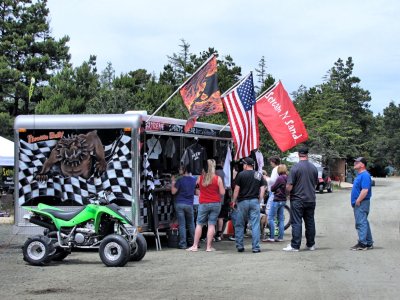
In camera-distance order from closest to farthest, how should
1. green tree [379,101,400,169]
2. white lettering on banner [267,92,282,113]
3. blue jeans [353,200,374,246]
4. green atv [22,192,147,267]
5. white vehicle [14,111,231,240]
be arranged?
green atv [22,192,147,267] < white vehicle [14,111,231,240] < blue jeans [353,200,374,246] < white lettering on banner [267,92,282,113] < green tree [379,101,400,169]

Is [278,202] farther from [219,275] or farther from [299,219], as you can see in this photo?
[219,275]

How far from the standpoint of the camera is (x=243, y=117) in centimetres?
1468

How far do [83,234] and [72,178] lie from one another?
1785 millimetres

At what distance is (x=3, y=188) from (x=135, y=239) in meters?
19.5

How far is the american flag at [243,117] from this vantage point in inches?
570

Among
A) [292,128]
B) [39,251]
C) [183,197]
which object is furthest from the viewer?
[292,128]

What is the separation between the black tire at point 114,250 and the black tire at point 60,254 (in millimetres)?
883

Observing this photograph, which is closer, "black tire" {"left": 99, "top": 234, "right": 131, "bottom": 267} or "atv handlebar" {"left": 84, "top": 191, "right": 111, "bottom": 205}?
"black tire" {"left": 99, "top": 234, "right": 131, "bottom": 267}

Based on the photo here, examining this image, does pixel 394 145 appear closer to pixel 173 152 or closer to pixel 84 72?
pixel 84 72

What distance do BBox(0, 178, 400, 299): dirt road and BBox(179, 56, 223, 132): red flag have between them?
2916 mm

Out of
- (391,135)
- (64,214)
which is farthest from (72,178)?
(391,135)

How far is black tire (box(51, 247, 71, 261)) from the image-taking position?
37.2 feet

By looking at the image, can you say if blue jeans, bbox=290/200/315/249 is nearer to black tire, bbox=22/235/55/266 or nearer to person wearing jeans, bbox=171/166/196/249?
person wearing jeans, bbox=171/166/196/249

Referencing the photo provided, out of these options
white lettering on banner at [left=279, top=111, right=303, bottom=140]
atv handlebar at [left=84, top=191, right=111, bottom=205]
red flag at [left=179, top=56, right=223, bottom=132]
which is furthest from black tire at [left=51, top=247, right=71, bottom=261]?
white lettering on banner at [left=279, top=111, right=303, bottom=140]
